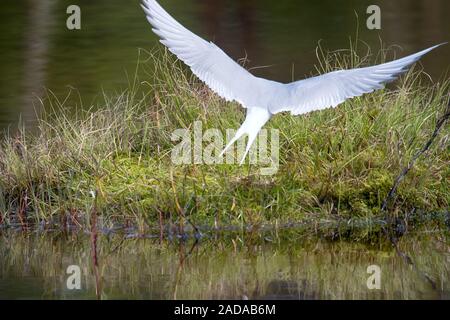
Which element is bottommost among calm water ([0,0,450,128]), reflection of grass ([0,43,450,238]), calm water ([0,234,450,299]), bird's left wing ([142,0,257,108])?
calm water ([0,234,450,299])

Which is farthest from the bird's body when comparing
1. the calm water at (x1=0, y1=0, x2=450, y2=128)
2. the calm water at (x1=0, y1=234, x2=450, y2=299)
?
the calm water at (x1=0, y1=0, x2=450, y2=128)

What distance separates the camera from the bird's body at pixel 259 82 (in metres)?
8.15

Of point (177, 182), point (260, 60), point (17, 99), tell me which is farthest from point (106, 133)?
point (260, 60)

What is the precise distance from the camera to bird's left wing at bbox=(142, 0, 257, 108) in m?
8.41

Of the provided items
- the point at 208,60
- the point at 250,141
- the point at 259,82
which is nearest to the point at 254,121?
the point at 250,141

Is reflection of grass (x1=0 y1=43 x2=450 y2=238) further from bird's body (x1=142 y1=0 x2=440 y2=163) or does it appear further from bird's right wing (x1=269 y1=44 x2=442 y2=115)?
bird's right wing (x1=269 y1=44 x2=442 y2=115)

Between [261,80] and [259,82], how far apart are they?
4 centimetres

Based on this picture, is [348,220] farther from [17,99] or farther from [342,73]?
[17,99]

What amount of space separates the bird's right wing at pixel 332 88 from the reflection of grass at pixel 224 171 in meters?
0.73

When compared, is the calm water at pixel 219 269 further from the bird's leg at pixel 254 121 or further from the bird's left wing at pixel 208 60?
the bird's left wing at pixel 208 60

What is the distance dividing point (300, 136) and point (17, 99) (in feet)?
18.6

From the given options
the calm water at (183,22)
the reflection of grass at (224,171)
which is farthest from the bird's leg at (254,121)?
the calm water at (183,22)

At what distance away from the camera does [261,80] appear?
846cm

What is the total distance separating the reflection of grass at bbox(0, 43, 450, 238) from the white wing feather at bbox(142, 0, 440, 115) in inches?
28.1
